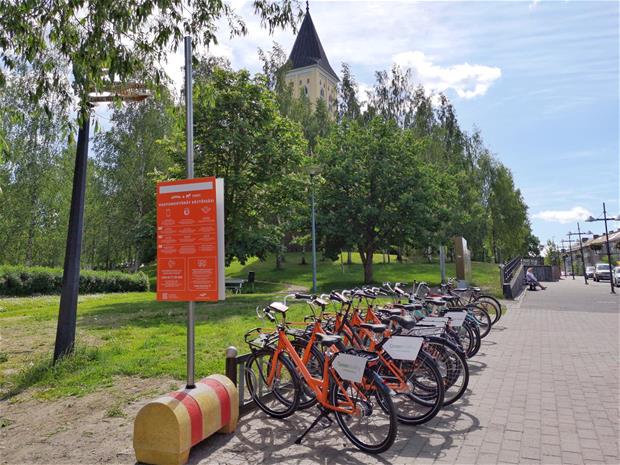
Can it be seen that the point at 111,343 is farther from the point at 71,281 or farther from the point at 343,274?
the point at 343,274

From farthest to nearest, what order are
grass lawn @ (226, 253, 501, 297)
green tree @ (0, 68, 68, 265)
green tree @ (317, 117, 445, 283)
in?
green tree @ (0, 68, 68, 265) → grass lawn @ (226, 253, 501, 297) → green tree @ (317, 117, 445, 283)

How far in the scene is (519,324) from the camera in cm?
1153

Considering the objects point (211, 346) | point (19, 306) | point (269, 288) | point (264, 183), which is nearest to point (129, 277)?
point (269, 288)

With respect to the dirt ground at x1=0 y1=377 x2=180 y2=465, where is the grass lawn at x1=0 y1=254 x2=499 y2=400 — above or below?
above

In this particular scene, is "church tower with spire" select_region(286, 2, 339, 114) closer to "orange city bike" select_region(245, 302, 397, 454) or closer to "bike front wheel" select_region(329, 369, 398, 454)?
"orange city bike" select_region(245, 302, 397, 454)

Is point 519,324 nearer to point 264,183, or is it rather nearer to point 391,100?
point 264,183

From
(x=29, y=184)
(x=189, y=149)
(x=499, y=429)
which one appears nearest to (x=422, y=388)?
(x=499, y=429)

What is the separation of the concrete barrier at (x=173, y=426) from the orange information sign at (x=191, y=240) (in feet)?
3.06

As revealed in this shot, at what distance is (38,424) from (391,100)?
118 ft

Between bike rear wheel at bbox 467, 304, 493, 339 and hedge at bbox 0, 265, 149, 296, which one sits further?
hedge at bbox 0, 265, 149, 296

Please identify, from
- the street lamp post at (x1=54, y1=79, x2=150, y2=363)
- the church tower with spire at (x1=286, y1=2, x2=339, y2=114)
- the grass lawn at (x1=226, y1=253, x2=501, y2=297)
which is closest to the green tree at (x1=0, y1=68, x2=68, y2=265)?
the grass lawn at (x1=226, y1=253, x2=501, y2=297)

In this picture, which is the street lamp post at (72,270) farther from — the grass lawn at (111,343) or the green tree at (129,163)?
the green tree at (129,163)

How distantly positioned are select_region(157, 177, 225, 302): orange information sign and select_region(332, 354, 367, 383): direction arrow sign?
1231 millimetres

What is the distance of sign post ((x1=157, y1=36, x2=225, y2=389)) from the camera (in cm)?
443
